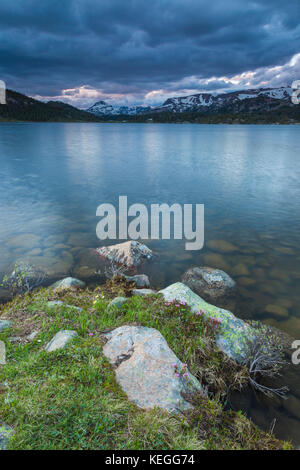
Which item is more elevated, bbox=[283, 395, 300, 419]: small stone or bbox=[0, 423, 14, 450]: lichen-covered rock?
bbox=[0, 423, 14, 450]: lichen-covered rock

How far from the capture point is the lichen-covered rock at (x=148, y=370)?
15.7 ft

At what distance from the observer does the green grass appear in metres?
4.02

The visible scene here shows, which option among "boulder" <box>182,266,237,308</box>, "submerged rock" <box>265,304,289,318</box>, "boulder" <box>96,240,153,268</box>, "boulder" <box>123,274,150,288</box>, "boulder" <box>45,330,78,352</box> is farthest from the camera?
"boulder" <box>96,240,153,268</box>

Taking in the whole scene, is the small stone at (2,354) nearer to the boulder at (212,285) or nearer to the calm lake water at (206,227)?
the calm lake water at (206,227)

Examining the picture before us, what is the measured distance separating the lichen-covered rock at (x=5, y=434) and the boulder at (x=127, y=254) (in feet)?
27.7

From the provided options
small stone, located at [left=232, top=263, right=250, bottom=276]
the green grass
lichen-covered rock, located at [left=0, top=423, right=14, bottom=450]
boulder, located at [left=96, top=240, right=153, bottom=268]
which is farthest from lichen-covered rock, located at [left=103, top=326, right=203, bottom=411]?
small stone, located at [left=232, top=263, right=250, bottom=276]

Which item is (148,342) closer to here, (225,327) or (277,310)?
(225,327)

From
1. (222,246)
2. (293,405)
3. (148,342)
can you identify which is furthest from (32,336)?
(222,246)

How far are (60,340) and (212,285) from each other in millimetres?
6746

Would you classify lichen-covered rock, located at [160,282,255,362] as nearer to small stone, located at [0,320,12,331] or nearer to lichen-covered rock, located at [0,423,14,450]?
small stone, located at [0,320,12,331]

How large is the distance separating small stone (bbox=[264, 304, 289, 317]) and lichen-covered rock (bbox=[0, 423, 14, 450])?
8.73 metres

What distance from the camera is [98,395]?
4.69 metres
